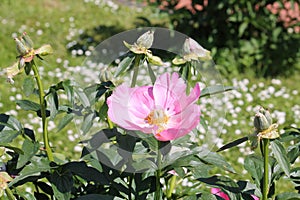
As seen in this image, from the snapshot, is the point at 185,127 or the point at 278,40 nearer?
the point at 185,127

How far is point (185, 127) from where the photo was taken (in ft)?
Result: 4.04

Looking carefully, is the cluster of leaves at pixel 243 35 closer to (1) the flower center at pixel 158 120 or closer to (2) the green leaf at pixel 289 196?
(2) the green leaf at pixel 289 196

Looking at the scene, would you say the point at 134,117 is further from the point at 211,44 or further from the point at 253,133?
the point at 211,44

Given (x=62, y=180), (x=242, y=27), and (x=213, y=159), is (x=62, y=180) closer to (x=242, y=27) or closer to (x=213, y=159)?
(x=213, y=159)

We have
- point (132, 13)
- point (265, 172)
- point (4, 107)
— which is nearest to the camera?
point (265, 172)

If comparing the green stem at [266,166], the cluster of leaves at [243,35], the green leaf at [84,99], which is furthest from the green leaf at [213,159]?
the cluster of leaves at [243,35]

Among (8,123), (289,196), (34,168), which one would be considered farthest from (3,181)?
(289,196)

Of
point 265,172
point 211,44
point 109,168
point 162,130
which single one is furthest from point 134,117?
point 211,44

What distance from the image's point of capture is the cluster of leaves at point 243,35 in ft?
14.4

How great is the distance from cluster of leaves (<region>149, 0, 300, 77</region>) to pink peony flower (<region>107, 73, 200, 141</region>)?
10.0 feet

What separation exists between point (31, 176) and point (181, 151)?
15.3 inches

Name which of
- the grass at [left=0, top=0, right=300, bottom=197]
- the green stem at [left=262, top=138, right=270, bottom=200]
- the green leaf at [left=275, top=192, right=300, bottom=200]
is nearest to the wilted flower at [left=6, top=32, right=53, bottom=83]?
the green stem at [left=262, top=138, right=270, bottom=200]

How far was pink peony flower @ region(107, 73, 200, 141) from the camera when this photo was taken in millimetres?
1236

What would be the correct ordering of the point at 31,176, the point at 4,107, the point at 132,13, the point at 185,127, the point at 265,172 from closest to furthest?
the point at 185,127 → the point at 265,172 → the point at 31,176 → the point at 4,107 → the point at 132,13
